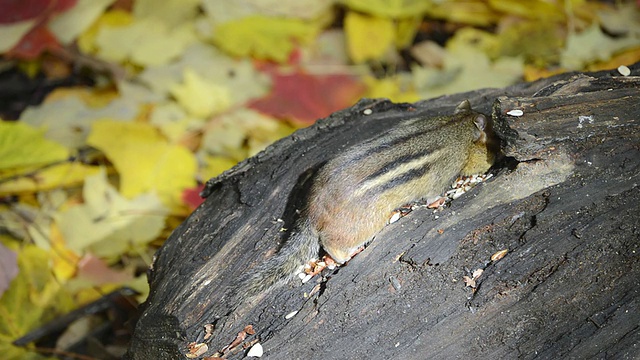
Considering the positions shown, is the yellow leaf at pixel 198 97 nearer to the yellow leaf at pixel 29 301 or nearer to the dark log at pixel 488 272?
the yellow leaf at pixel 29 301

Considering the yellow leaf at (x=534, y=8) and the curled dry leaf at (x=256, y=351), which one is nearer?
the curled dry leaf at (x=256, y=351)

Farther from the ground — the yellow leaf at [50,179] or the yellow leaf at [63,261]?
the yellow leaf at [50,179]

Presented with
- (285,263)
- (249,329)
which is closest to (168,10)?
(285,263)

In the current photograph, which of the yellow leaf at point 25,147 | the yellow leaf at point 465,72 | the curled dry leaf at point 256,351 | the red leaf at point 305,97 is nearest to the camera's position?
the curled dry leaf at point 256,351

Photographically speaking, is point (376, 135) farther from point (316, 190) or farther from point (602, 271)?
point (602, 271)

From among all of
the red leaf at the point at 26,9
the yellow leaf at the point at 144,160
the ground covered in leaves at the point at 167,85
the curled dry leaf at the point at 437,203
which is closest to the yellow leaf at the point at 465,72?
the ground covered in leaves at the point at 167,85

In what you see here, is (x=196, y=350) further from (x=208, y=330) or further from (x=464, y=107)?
(x=464, y=107)

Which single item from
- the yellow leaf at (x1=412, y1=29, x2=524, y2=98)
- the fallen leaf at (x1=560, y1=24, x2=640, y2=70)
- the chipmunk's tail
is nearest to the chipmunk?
the chipmunk's tail
